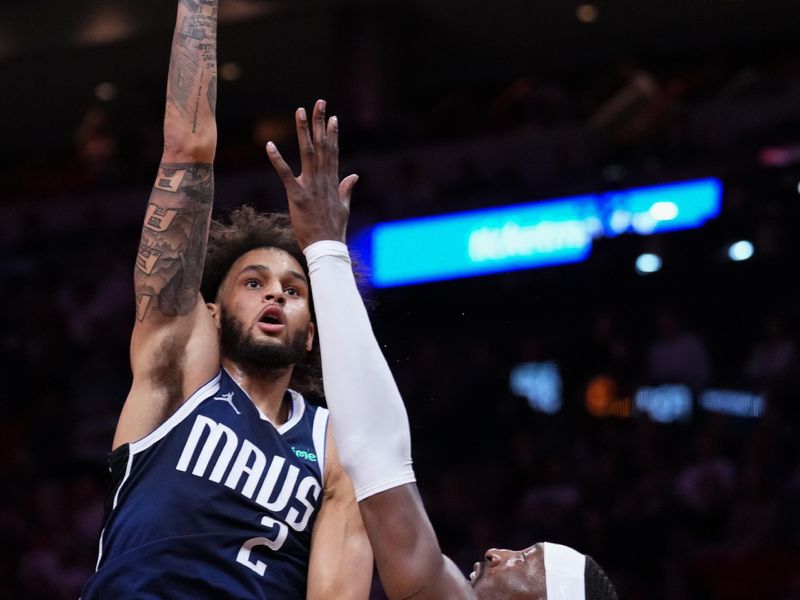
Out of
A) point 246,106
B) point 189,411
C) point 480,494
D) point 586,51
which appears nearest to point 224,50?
point 246,106

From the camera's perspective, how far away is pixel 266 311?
131 inches

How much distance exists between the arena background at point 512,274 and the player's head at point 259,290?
0.86 m

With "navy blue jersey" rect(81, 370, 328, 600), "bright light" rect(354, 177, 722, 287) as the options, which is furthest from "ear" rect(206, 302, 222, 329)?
"bright light" rect(354, 177, 722, 287)

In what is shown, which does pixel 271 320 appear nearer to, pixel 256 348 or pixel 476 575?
pixel 256 348

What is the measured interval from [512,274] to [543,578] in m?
6.72

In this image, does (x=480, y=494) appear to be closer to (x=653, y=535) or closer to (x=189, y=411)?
(x=653, y=535)

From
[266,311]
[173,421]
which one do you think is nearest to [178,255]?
[266,311]

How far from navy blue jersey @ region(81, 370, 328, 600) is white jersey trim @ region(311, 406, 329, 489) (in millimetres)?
39

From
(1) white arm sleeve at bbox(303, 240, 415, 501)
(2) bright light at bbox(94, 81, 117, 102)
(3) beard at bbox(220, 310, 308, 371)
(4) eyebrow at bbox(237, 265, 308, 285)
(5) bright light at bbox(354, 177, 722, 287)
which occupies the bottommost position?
(1) white arm sleeve at bbox(303, 240, 415, 501)

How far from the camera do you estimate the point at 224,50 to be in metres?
13.5

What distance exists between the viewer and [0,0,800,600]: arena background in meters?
7.58

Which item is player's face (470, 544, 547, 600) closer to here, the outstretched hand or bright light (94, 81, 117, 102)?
the outstretched hand

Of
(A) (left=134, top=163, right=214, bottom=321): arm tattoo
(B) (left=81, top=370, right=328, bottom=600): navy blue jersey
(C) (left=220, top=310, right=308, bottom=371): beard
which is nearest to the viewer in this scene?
(B) (left=81, top=370, right=328, bottom=600): navy blue jersey

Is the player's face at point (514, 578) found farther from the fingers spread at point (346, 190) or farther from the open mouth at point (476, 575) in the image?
the fingers spread at point (346, 190)
